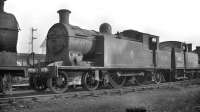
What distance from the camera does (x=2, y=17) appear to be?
9195 millimetres

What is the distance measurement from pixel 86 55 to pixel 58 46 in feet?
5.51

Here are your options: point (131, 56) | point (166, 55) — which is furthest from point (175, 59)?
point (131, 56)

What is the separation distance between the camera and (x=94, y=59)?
13750mm

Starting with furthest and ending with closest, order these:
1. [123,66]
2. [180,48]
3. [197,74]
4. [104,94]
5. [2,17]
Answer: [197,74]
[180,48]
[123,66]
[104,94]
[2,17]

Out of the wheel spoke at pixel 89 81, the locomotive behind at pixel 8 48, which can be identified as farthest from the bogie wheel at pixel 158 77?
the locomotive behind at pixel 8 48

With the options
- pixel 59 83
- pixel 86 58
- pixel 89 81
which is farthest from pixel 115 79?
pixel 59 83

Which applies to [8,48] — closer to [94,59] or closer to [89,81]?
[89,81]

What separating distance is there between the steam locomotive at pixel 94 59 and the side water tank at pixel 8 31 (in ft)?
6.97

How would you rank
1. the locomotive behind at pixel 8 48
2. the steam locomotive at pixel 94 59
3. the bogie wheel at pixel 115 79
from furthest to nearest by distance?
the bogie wheel at pixel 115 79
the steam locomotive at pixel 94 59
the locomotive behind at pixel 8 48

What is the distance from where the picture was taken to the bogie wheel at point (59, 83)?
1105cm

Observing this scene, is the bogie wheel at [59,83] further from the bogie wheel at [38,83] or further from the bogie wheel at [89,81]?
the bogie wheel at [89,81]

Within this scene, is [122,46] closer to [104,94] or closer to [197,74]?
[104,94]

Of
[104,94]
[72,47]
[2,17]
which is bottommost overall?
[104,94]

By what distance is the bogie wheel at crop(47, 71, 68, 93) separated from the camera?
11.0 meters
